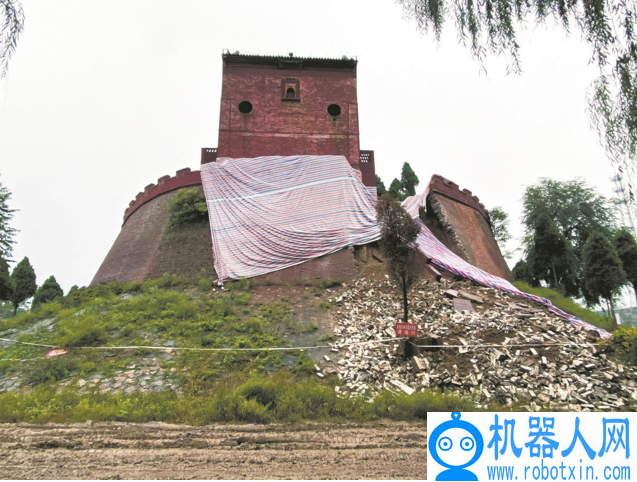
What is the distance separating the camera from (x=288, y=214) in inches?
482

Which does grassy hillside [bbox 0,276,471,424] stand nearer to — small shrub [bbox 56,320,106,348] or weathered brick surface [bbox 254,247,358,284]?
small shrub [bbox 56,320,106,348]

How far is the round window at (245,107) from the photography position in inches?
594

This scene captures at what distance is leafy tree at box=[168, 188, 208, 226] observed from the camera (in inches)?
516

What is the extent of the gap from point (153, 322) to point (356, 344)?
3.91 m

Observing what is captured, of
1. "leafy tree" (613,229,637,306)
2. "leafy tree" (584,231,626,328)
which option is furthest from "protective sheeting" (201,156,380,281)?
"leafy tree" (613,229,637,306)

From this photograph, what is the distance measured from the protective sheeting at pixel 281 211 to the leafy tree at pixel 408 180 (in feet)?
26.0

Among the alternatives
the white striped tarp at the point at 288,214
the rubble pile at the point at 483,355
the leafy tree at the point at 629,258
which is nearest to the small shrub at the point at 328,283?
the white striped tarp at the point at 288,214

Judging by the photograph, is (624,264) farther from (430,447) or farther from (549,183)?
(430,447)

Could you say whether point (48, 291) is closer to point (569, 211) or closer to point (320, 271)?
point (320, 271)

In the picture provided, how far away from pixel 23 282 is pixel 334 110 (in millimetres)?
13004

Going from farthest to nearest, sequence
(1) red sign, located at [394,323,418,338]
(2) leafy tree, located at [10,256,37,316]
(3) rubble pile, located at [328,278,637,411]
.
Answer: (2) leafy tree, located at [10,256,37,316] → (1) red sign, located at [394,323,418,338] → (3) rubble pile, located at [328,278,637,411]

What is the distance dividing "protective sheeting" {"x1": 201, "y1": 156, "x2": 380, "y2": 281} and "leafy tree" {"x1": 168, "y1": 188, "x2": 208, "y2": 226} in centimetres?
39

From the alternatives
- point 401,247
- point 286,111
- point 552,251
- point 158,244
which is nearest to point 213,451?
point 401,247

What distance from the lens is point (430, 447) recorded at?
374 centimetres
